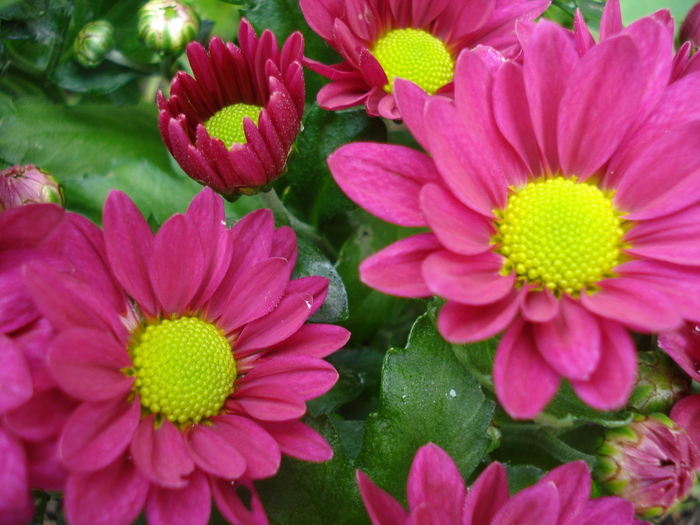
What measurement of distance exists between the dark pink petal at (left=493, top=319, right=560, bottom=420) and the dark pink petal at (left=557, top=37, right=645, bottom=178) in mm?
216

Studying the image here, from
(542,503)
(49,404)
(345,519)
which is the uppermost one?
(49,404)

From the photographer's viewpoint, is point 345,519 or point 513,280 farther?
point 345,519

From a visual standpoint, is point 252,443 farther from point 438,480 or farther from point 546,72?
point 546,72

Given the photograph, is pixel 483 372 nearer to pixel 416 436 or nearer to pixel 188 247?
pixel 416 436

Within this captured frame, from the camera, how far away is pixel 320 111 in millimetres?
854

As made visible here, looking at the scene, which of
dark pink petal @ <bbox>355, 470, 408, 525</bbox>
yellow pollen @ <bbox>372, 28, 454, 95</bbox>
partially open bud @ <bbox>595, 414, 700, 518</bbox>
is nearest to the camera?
dark pink petal @ <bbox>355, 470, 408, 525</bbox>

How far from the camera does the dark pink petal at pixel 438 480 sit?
588 mm

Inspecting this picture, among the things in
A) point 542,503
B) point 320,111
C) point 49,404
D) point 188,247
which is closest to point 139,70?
point 320,111

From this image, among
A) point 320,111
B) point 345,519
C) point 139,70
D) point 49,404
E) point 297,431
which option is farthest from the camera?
point 139,70

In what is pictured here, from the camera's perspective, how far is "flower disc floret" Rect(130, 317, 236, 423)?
60 centimetres

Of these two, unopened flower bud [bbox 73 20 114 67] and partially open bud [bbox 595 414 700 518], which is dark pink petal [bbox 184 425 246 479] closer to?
partially open bud [bbox 595 414 700 518]

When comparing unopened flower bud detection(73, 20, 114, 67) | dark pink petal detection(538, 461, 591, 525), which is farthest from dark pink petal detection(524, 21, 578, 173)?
unopened flower bud detection(73, 20, 114, 67)

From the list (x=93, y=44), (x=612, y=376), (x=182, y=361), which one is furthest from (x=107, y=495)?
(x=93, y=44)

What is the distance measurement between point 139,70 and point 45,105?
0.16 meters
